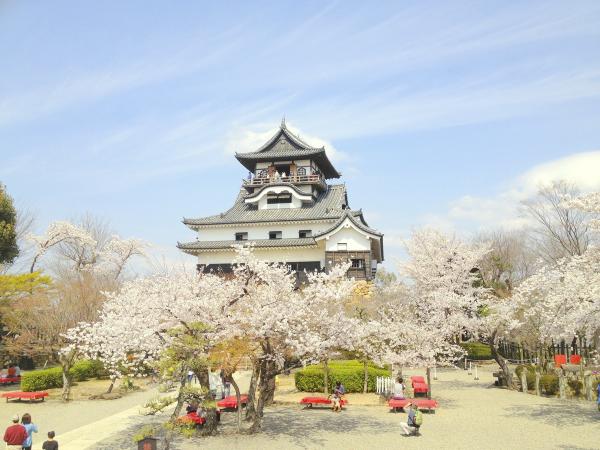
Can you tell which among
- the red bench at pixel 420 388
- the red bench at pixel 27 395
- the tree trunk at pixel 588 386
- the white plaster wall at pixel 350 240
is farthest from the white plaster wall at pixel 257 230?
the tree trunk at pixel 588 386

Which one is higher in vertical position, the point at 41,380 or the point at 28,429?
the point at 28,429

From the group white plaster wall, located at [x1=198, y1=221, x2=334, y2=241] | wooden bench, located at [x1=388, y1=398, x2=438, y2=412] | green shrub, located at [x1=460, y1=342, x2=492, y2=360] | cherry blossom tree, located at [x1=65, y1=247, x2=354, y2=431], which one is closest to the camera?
cherry blossom tree, located at [x1=65, y1=247, x2=354, y2=431]

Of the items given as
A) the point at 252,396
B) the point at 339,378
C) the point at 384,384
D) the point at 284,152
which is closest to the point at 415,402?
the point at 384,384

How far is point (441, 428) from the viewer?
16953 millimetres

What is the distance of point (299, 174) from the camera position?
49.4 m

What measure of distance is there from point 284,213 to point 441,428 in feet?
103

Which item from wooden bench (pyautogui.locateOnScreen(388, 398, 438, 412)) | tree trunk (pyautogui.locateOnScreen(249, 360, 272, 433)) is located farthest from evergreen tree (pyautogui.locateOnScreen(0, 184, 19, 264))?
wooden bench (pyautogui.locateOnScreen(388, 398, 438, 412))

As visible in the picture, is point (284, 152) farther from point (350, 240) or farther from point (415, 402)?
point (415, 402)

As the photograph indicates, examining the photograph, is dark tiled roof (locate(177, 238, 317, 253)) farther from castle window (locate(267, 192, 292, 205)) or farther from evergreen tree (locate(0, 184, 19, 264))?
evergreen tree (locate(0, 184, 19, 264))

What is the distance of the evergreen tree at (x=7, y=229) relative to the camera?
30094 mm

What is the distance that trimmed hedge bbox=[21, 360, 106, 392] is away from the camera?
82.5ft

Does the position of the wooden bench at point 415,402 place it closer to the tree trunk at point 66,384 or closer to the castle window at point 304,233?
the tree trunk at point 66,384

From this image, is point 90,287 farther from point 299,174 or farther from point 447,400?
point 299,174

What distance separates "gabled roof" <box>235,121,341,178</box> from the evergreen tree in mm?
23507
